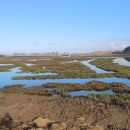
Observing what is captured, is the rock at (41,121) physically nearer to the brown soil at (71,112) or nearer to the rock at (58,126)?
the brown soil at (71,112)

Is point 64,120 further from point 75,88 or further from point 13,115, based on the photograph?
point 75,88

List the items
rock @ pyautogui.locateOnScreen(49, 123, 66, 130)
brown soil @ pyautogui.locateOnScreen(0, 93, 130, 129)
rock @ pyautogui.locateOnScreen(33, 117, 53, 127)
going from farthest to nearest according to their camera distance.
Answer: brown soil @ pyautogui.locateOnScreen(0, 93, 130, 129), rock @ pyautogui.locateOnScreen(33, 117, 53, 127), rock @ pyautogui.locateOnScreen(49, 123, 66, 130)

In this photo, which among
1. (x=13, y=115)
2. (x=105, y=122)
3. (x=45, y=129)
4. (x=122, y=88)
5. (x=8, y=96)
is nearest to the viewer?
(x=45, y=129)

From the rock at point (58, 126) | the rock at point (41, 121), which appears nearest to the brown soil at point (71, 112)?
the rock at point (58, 126)

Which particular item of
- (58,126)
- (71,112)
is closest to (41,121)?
(58,126)

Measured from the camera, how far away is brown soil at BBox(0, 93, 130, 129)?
9.63 metres

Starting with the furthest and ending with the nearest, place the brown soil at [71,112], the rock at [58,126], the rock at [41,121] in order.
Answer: the brown soil at [71,112] < the rock at [41,121] < the rock at [58,126]

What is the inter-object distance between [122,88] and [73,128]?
11204 millimetres

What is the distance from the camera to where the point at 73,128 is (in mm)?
8562

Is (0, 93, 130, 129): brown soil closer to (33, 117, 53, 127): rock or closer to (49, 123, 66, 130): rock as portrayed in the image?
(49, 123, 66, 130): rock

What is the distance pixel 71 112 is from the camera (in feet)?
35.8

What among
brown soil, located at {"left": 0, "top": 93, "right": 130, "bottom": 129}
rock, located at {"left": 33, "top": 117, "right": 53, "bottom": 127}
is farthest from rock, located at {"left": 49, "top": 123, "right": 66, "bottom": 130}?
rock, located at {"left": 33, "top": 117, "right": 53, "bottom": 127}

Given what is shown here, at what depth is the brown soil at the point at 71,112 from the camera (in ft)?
31.6

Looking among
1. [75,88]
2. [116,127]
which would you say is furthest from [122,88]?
[116,127]
